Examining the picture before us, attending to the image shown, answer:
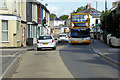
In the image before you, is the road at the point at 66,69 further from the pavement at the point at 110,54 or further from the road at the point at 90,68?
the pavement at the point at 110,54

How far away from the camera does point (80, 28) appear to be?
36.1 meters

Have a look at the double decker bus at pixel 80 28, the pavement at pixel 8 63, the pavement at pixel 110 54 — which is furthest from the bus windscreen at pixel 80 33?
the pavement at pixel 8 63

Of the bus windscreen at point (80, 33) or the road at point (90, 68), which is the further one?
the bus windscreen at point (80, 33)

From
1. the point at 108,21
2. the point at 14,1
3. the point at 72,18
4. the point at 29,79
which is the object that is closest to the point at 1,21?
the point at 14,1

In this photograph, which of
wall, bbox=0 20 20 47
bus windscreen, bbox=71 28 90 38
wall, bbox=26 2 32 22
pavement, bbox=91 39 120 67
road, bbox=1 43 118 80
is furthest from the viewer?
bus windscreen, bbox=71 28 90 38

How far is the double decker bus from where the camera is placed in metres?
35.2

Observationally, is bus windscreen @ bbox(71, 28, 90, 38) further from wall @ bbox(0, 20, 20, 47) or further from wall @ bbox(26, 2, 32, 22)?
wall @ bbox(0, 20, 20, 47)

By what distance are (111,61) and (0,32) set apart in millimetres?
15023

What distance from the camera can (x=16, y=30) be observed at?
91.5ft

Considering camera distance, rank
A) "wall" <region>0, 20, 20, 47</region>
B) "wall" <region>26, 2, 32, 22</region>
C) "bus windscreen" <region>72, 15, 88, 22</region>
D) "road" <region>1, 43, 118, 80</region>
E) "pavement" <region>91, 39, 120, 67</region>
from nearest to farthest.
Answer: "road" <region>1, 43, 118, 80</region> < "pavement" <region>91, 39, 120, 67</region> < "wall" <region>0, 20, 20, 47</region> < "bus windscreen" <region>72, 15, 88, 22</region> < "wall" <region>26, 2, 32, 22</region>

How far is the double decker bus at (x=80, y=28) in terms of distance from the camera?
35156 mm

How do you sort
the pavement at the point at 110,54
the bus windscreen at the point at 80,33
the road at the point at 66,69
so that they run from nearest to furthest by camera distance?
the road at the point at 66,69 → the pavement at the point at 110,54 → the bus windscreen at the point at 80,33

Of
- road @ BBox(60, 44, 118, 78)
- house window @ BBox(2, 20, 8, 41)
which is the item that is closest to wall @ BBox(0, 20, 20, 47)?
house window @ BBox(2, 20, 8, 41)

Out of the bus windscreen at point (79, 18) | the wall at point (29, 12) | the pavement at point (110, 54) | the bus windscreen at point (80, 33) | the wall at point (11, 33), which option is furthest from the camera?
the bus windscreen at point (80, 33)
